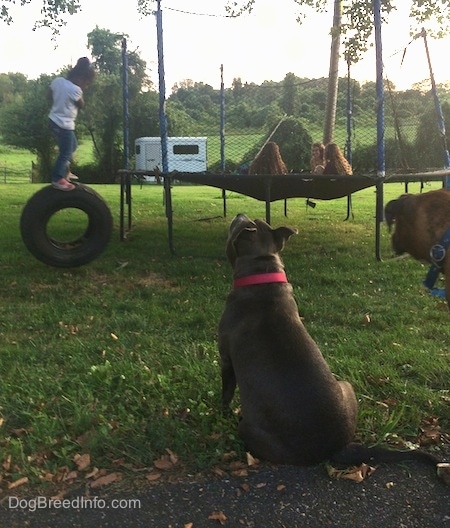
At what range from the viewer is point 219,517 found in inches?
105

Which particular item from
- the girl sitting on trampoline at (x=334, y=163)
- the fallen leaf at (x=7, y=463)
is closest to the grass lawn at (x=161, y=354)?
the fallen leaf at (x=7, y=463)

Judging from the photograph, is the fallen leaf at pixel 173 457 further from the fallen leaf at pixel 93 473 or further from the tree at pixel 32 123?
the tree at pixel 32 123

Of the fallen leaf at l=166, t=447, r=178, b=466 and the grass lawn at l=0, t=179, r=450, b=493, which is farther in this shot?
the grass lawn at l=0, t=179, r=450, b=493

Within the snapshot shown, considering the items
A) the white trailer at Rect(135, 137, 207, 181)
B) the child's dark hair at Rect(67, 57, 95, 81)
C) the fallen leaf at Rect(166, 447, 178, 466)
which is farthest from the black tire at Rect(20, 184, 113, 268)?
the white trailer at Rect(135, 137, 207, 181)

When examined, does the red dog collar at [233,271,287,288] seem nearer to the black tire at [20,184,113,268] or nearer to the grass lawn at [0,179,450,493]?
the grass lawn at [0,179,450,493]

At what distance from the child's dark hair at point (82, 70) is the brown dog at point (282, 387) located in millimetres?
4644

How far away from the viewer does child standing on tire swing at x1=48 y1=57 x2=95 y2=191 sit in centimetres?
698

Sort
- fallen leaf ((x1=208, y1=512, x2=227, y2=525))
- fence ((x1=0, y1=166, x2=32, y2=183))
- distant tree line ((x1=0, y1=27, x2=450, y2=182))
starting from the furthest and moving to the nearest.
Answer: fence ((x1=0, y1=166, x2=32, y2=183))
distant tree line ((x1=0, y1=27, x2=450, y2=182))
fallen leaf ((x1=208, y1=512, x2=227, y2=525))

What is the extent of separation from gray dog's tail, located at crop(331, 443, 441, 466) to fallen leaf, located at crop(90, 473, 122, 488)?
1121 millimetres

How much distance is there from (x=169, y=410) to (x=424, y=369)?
1927 mm

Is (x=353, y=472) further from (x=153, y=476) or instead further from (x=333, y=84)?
(x=333, y=84)

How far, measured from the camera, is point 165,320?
5445 mm

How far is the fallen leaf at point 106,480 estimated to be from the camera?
115 inches

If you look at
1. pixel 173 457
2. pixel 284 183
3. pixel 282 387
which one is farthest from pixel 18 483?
pixel 284 183
